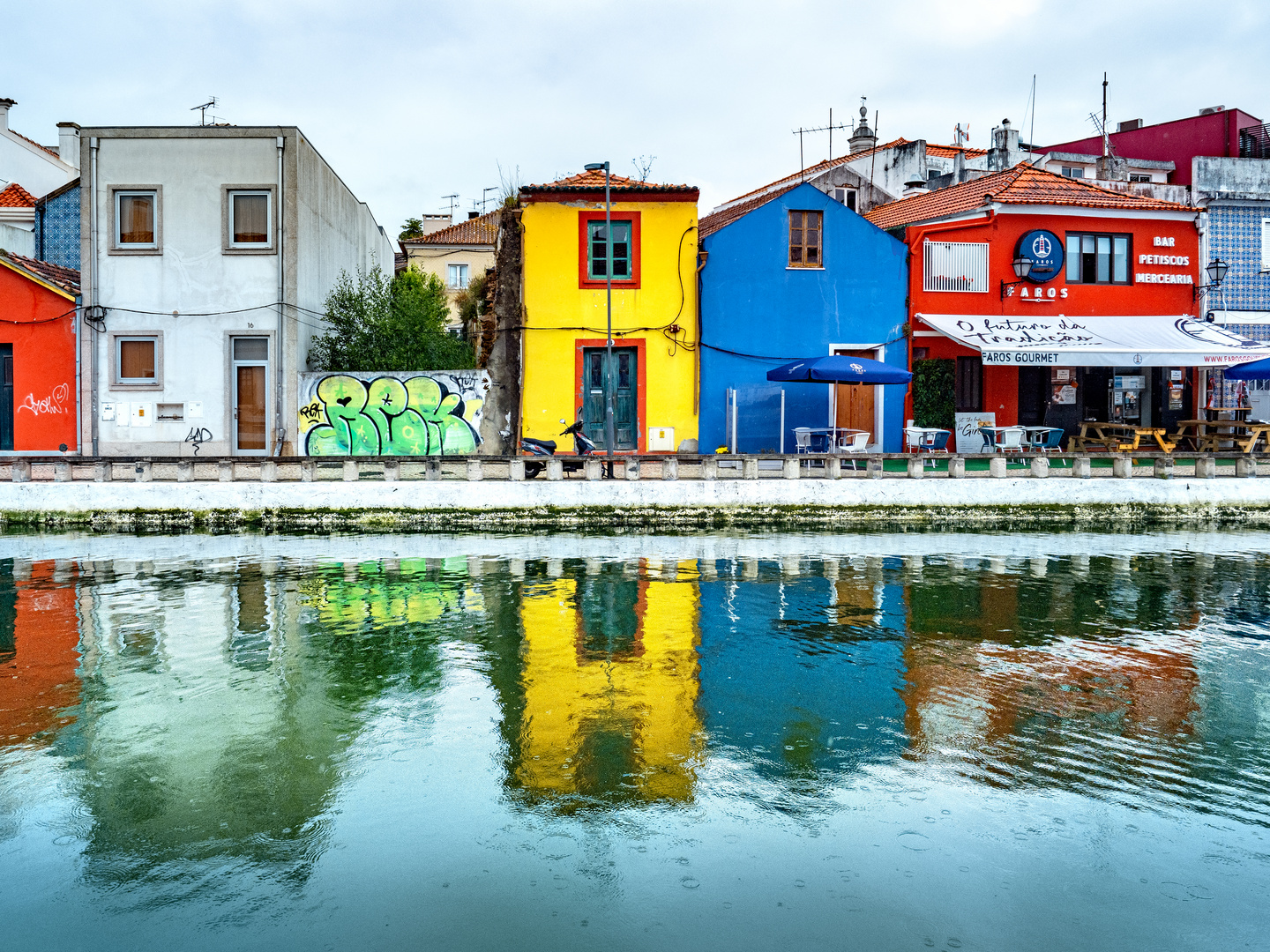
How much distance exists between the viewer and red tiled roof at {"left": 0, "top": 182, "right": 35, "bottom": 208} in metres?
28.2

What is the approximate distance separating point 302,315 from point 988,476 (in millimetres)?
14323

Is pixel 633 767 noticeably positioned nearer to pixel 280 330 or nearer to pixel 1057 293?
pixel 280 330

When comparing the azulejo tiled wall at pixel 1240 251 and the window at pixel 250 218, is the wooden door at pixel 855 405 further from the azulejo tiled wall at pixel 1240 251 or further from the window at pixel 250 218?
the window at pixel 250 218

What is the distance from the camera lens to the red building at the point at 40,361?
75.7ft

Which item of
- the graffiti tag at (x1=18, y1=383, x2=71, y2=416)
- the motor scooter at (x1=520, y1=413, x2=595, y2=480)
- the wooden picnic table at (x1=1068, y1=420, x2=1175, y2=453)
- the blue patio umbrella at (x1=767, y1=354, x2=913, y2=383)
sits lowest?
the motor scooter at (x1=520, y1=413, x2=595, y2=480)

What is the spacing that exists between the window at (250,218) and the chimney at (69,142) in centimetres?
1678

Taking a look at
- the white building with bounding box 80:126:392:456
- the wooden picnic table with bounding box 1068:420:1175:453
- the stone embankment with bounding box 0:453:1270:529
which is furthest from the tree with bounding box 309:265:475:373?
the wooden picnic table with bounding box 1068:420:1175:453

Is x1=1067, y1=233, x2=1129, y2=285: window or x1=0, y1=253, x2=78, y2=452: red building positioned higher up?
x1=1067, y1=233, x2=1129, y2=285: window

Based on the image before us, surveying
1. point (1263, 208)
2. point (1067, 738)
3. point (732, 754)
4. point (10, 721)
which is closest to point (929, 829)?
point (732, 754)

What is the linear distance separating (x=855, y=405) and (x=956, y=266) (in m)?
4.07

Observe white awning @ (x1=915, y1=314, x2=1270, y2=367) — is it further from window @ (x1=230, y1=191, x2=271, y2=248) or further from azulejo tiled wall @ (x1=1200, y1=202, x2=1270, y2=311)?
window @ (x1=230, y1=191, x2=271, y2=248)

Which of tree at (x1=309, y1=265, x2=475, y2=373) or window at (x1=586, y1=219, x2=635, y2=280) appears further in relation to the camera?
tree at (x1=309, y1=265, x2=475, y2=373)

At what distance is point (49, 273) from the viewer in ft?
77.5

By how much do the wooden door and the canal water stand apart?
36.8 feet
